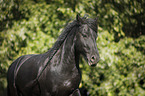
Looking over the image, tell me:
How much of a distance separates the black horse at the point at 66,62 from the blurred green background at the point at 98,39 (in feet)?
9.74

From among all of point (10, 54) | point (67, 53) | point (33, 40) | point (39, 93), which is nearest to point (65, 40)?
point (67, 53)

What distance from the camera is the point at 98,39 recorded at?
5410mm

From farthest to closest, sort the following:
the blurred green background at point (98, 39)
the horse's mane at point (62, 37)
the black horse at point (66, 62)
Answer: the blurred green background at point (98, 39), the horse's mane at point (62, 37), the black horse at point (66, 62)

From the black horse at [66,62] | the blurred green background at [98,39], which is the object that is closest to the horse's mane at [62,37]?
the black horse at [66,62]

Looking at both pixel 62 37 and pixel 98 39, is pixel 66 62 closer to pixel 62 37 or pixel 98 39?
pixel 62 37

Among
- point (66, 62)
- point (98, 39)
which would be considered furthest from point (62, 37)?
point (98, 39)

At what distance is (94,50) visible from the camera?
2.14 meters

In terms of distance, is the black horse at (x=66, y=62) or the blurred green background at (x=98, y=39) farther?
the blurred green background at (x=98, y=39)

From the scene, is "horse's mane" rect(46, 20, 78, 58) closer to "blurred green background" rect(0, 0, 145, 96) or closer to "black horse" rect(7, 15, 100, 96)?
"black horse" rect(7, 15, 100, 96)

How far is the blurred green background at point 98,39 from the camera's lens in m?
5.54

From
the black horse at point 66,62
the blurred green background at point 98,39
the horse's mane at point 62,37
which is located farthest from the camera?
the blurred green background at point 98,39

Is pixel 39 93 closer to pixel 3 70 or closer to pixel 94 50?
pixel 94 50

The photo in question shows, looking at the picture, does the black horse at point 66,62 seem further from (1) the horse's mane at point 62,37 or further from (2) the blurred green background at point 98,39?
(2) the blurred green background at point 98,39

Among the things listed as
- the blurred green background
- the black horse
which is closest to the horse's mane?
the black horse
